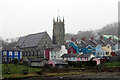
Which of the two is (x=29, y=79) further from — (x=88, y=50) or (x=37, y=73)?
(x=88, y=50)

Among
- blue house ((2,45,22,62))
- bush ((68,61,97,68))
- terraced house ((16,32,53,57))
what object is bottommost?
bush ((68,61,97,68))

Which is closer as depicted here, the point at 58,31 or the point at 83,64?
the point at 83,64

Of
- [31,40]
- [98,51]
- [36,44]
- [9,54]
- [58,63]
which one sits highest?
[31,40]

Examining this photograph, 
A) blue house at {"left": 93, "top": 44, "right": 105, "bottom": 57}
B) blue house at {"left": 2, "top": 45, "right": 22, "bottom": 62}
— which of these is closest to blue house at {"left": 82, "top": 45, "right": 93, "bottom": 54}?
blue house at {"left": 93, "top": 44, "right": 105, "bottom": 57}

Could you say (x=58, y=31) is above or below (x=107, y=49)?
above

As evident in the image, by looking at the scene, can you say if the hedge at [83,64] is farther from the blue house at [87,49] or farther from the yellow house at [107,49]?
the yellow house at [107,49]

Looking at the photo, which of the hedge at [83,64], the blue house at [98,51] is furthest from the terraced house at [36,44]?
the hedge at [83,64]

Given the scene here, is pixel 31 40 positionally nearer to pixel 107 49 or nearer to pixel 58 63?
pixel 107 49

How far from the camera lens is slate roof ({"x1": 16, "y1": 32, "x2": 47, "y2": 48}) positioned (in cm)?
7894

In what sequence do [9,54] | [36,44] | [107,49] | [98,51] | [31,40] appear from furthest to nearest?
[31,40] → [107,49] → [36,44] → [98,51] → [9,54]

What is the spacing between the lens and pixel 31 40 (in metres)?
82.6

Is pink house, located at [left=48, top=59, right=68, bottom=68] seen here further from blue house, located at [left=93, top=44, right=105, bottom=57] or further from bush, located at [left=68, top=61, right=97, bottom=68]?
blue house, located at [left=93, top=44, right=105, bottom=57]

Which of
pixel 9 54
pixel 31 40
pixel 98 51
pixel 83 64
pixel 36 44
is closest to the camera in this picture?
pixel 83 64

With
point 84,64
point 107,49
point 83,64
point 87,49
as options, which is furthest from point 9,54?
point 107,49
